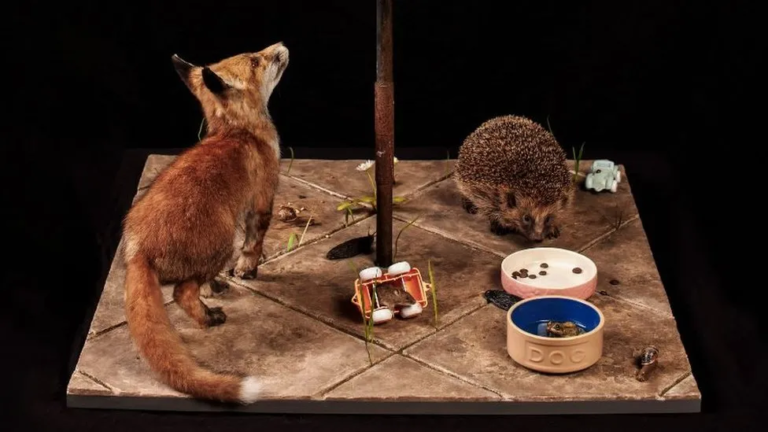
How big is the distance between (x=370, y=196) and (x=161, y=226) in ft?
8.30

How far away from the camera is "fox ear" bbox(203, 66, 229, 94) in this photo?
9.18m

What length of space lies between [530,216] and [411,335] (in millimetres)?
1461

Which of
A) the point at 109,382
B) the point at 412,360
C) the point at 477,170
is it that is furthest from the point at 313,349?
the point at 477,170

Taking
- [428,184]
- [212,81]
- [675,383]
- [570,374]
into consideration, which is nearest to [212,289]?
[212,81]

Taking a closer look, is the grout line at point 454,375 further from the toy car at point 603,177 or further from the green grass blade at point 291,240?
the toy car at point 603,177

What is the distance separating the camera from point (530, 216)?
1055 cm

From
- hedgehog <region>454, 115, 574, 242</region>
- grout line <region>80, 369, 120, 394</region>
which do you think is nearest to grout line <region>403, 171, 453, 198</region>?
hedgehog <region>454, 115, 574, 242</region>

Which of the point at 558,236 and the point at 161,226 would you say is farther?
the point at 558,236

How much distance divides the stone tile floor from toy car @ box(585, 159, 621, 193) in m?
0.10

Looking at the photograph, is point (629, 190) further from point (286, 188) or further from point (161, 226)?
point (161, 226)

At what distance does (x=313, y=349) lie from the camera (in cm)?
937

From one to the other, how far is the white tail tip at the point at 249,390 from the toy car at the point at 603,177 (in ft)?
11.6

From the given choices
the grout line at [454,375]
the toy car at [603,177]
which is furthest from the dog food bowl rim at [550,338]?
the toy car at [603,177]

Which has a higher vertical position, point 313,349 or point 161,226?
point 161,226
